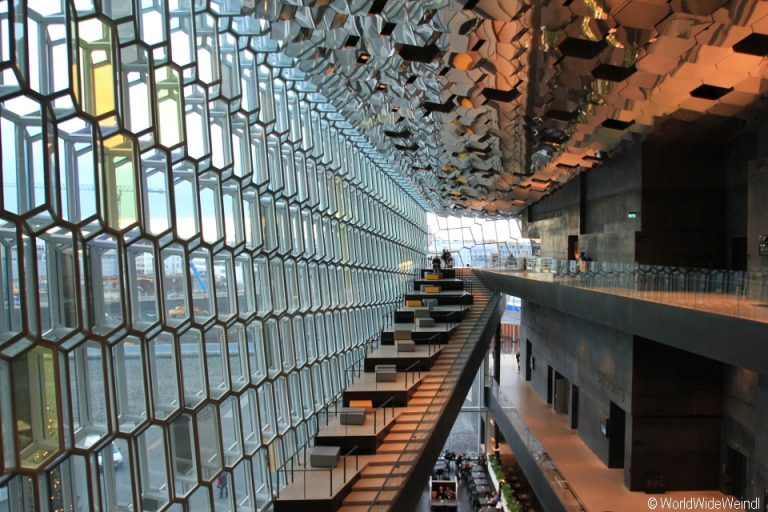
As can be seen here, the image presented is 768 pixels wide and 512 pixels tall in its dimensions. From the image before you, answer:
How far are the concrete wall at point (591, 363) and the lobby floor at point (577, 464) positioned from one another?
24.5 inches

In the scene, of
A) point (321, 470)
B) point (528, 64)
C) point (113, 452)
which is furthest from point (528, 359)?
point (113, 452)

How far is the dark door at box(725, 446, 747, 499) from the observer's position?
53.5 ft

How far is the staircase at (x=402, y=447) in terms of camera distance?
31.6 feet

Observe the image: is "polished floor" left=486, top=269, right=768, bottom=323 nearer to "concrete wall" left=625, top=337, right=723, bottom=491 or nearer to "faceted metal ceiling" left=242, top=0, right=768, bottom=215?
"faceted metal ceiling" left=242, top=0, right=768, bottom=215

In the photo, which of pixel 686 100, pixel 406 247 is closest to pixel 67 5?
pixel 686 100

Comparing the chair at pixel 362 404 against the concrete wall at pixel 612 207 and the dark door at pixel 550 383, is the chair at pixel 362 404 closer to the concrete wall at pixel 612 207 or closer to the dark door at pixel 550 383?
the concrete wall at pixel 612 207

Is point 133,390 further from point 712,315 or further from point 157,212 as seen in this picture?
point 712,315

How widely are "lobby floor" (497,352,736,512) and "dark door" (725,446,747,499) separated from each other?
1.22ft

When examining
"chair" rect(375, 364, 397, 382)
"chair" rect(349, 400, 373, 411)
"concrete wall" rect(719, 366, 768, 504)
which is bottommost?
"concrete wall" rect(719, 366, 768, 504)

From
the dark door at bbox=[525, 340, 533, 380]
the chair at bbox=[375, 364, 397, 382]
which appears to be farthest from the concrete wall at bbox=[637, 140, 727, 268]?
the dark door at bbox=[525, 340, 533, 380]

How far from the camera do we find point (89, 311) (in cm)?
621

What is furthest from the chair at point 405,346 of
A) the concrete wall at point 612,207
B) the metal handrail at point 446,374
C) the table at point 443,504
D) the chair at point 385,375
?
the table at point 443,504

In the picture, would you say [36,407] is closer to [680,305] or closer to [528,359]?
[680,305]

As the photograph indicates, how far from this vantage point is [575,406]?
23.9 metres
